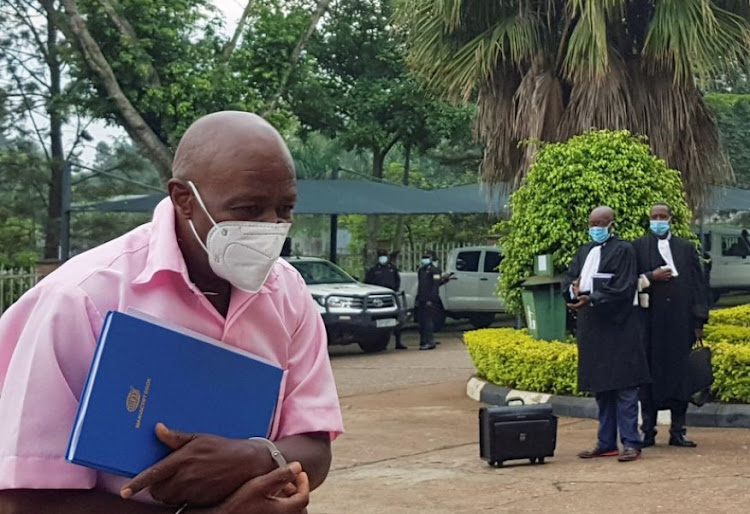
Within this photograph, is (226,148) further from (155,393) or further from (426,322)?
(426,322)

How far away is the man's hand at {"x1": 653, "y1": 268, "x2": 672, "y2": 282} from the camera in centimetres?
942

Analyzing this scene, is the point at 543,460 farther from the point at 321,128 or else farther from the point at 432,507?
the point at 321,128

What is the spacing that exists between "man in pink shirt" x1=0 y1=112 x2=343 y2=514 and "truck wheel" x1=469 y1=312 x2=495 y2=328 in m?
22.1

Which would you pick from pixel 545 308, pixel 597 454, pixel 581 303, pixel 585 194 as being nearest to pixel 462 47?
pixel 585 194

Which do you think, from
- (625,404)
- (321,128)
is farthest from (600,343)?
(321,128)

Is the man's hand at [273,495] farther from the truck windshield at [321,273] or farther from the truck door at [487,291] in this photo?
the truck door at [487,291]

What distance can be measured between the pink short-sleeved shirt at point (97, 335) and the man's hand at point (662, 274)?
7.40m

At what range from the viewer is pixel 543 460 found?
911 cm

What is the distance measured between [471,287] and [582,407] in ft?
41.3

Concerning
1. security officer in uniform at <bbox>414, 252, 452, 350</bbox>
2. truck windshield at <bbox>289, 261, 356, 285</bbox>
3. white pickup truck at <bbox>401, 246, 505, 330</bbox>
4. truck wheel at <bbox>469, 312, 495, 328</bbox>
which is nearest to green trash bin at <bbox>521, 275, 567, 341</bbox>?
security officer in uniform at <bbox>414, 252, 452, 350</bbox>

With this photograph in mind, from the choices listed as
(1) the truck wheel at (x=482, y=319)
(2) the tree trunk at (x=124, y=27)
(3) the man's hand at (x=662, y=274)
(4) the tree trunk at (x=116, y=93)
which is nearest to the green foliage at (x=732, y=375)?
(3) the man's hand at (x=662, y=274)

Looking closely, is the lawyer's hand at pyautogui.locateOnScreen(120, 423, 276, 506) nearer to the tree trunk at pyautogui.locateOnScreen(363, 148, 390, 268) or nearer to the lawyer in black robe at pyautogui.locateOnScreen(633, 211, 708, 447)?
the lawyer in black robe at pyautogui.locateOnScreen(633, 211, 708, 447)

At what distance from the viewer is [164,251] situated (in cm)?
207

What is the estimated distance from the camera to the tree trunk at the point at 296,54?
20.5 m
